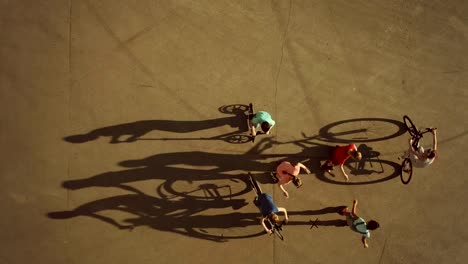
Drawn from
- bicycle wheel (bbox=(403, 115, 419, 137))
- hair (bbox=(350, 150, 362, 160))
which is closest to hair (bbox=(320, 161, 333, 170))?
hair (bbox=(350, 150, 362, 160))

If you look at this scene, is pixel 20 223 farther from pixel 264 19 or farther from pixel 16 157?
pixel 264 19

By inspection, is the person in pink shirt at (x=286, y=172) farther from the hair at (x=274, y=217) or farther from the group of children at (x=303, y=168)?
the hair at (x=274, y=217)

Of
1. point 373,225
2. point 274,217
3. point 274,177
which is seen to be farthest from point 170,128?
point 373,225

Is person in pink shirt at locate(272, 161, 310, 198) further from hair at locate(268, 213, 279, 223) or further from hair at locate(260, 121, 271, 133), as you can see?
hair at locate(260, 121, 271, 133)

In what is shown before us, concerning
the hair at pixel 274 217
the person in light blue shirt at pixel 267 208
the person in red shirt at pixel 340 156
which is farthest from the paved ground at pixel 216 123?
the hair at pixel 274 217

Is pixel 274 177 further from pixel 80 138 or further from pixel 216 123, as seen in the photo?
pixel 80 138

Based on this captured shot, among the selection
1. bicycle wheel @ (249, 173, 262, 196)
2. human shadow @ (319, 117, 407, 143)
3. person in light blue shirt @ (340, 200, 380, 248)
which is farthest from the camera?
human shadow @ (319, 117, 407, 143)
